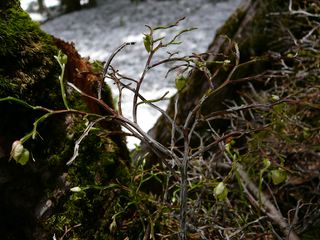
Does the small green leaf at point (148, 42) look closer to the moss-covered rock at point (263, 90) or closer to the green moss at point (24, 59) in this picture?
the green moss at point (24, 59)

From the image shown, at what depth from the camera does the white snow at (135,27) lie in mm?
5730

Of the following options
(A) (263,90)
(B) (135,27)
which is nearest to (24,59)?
(A) (263,90)

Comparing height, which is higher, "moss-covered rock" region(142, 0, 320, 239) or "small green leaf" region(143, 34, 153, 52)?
"small green leaf" region(143, 34, 153, 52)

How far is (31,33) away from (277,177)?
84 cm

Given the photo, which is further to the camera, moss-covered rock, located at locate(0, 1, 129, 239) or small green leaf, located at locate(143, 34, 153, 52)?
moss-covered rock, located at locate(0, 1, 129, 239)

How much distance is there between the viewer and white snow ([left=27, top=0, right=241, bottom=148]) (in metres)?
5.73

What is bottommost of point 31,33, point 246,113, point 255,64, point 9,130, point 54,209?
point 246,113

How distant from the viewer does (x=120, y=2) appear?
915 centimetres

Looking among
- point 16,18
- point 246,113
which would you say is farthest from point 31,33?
point 246,113

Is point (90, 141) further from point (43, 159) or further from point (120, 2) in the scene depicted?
point (120, 2)

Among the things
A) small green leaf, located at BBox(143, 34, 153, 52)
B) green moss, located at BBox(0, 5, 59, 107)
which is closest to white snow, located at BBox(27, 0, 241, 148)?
green moss, located at BBox(0, 5, 59, 107)

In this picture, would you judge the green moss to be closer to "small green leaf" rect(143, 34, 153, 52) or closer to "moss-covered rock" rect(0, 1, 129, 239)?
"moss-covered rock" rect(0, 1, 129, 239)

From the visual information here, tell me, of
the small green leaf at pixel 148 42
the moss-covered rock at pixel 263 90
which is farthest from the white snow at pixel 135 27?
the small green leaf at pixel 148 42

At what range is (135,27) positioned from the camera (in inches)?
295
